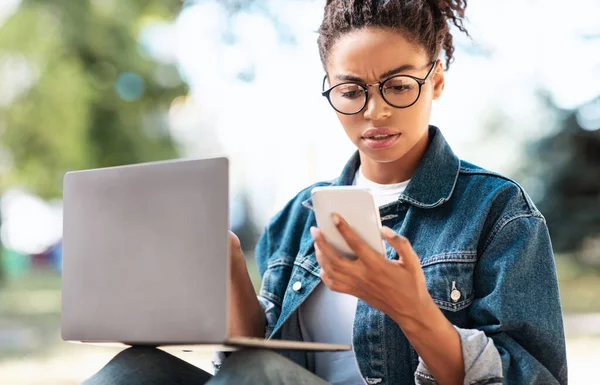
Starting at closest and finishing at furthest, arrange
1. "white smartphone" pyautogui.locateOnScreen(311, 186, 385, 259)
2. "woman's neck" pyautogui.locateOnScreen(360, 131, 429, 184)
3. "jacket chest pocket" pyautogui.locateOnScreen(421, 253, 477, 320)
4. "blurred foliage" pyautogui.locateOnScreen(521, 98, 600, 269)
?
1. "white smartphone" pyautogui.locateOnScreen(311, 186, 385, 259)
2. "jacket chest pocket" pyautogui.locateOnScreen(421, 253, 477, 320)
3. "woman's neck" pyautogui.locateOnScreen(360, 131, 429, 184)
4. "blurred foliage" pyautogui.locateOnScreen(521, 98, 600, 269)

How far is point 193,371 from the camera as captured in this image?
1479 mm

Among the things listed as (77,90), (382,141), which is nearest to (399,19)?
(382,141)

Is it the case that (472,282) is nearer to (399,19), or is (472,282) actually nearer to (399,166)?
(399,166)

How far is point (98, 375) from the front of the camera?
4.66 ft

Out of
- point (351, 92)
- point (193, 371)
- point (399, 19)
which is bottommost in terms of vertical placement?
point (193, 371)

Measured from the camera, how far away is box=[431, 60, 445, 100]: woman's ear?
1.64 m

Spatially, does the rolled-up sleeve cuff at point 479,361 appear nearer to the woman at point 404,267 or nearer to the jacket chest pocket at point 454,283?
the woman at point 404,267

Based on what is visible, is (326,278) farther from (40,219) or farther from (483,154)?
(40,219)

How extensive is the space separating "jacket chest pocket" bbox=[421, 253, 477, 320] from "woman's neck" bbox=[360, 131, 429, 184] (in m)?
0.27

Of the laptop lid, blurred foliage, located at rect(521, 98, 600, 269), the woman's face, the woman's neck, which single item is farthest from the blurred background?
the laptop lid

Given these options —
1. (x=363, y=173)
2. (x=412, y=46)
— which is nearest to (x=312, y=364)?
(x=363, y=173)

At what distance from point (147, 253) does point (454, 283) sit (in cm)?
58

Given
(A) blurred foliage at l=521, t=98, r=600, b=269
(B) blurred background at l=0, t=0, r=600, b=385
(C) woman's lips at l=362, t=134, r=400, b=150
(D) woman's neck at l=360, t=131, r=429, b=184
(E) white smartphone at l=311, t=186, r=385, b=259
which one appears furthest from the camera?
(A) blurred foliage at l=521, t=98, r=600, b=269

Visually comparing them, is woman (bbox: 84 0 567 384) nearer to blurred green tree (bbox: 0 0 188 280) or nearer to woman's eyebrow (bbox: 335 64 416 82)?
woman's eyebrow (bbox: 335 64 416 82)
